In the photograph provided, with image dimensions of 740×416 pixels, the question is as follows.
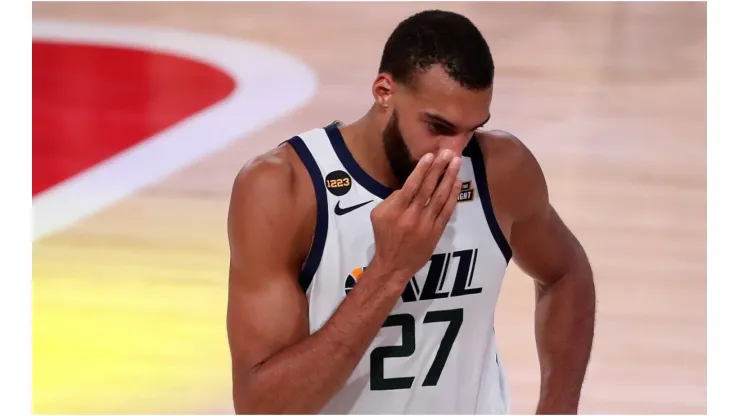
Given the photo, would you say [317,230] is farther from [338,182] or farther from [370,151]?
[370,151]

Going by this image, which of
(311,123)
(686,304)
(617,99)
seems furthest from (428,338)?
(617,99)

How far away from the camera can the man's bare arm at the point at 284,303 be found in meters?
2.03

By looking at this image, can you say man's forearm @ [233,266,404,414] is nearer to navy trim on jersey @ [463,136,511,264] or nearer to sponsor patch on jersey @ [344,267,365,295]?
sponsor patch on jersey @ [344,267,365,295]

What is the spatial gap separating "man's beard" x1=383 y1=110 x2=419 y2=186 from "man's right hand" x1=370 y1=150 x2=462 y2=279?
15cm

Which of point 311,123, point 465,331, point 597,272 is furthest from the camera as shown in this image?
point 311,123

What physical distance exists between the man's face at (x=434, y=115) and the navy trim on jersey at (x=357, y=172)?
10 centimetres

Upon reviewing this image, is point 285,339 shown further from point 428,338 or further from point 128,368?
point 128,368

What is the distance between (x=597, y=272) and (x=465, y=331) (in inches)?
91.5

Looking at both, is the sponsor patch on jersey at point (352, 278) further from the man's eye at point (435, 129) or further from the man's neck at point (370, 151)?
the man's eye at point (435, 129)

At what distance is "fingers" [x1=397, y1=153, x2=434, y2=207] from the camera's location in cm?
200

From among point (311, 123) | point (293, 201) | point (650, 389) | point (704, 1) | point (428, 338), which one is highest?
point (704, 1)

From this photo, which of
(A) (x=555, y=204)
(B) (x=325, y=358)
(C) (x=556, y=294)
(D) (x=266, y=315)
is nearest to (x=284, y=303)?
(D) (x=266, y=315)
